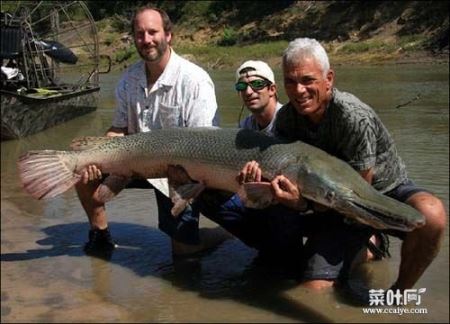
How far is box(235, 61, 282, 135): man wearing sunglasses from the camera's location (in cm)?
448

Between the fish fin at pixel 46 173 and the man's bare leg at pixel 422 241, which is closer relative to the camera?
the man's bare leg at pixel 422 241

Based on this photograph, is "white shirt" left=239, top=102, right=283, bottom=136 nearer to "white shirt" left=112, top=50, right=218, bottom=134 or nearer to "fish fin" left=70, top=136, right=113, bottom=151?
"white shirt" left=112, top=50, right=218, bottom=134

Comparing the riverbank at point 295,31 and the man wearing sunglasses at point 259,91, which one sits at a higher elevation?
the man wearing sunglasses at point 259,91

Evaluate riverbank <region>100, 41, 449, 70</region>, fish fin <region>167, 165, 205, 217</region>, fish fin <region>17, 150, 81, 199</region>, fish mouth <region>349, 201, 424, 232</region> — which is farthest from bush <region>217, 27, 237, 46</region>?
fish mouth <region>349, 201, 424, 232</region>

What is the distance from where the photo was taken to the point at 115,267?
15.6 feet

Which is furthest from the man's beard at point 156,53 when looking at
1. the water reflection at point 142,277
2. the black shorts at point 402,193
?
the black shorts at point 402,193

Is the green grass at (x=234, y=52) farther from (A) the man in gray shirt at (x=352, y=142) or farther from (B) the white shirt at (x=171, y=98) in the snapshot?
(A) the man in gray shirt at (x=352, y=142)

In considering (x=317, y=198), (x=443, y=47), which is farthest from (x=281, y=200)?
(x=443, y=47)

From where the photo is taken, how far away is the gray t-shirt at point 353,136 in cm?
380

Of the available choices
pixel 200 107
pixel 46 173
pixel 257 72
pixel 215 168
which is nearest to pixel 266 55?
pixel 200 107

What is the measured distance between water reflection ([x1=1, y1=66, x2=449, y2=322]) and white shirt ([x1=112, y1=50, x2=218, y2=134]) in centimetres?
99

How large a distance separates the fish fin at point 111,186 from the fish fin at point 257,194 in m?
1.10

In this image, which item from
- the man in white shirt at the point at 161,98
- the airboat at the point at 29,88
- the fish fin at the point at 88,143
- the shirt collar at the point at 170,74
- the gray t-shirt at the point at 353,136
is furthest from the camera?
the airboat at the point at 29,88

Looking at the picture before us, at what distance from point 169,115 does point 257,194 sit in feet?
4.26
